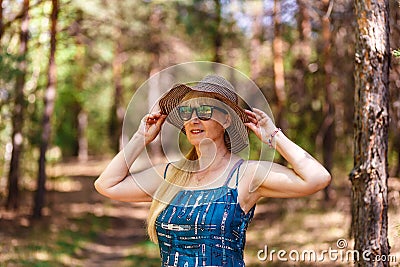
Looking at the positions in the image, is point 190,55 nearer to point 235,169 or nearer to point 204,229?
point 235,169

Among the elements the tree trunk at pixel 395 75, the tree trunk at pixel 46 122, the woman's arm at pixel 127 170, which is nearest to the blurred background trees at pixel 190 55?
the tree trunk at pixel 395 75

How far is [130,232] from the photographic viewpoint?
1856cm

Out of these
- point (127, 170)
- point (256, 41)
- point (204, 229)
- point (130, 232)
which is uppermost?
point (256, 41)

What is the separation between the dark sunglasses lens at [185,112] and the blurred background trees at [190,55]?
6487mm

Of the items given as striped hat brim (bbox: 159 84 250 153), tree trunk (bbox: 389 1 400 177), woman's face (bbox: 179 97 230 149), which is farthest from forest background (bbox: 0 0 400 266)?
woman's face (bbox: 179 97 230 149)

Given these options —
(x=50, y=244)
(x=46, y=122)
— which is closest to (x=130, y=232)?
(x=46, y=122)

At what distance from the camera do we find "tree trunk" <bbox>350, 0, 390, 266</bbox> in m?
5.16

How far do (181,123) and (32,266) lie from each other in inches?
323

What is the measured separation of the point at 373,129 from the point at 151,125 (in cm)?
212

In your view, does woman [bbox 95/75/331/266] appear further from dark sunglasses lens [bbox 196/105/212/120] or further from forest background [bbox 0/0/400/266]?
forest background [bbox 0/0/400/266]

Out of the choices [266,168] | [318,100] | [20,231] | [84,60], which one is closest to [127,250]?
[20,231]

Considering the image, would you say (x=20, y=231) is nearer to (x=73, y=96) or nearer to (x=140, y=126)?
(x=140, y=126)

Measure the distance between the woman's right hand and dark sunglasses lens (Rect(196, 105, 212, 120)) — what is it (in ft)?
1.04

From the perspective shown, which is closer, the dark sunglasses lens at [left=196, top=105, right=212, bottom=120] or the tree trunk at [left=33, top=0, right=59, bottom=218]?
the dark sunglasses lens at [left=196, top=105, right=212, bottom=120]
